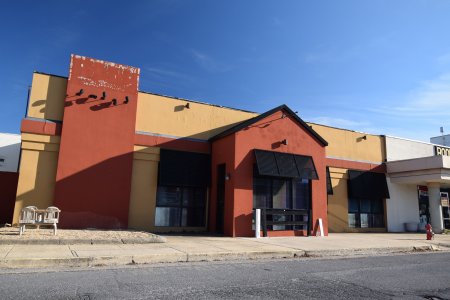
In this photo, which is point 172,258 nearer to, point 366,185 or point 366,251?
point 366,251

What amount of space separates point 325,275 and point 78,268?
538cm

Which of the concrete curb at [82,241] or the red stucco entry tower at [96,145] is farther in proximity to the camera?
the red stucco entry tower at [96,145]

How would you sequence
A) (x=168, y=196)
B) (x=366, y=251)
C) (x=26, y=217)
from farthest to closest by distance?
(x=168, y=196), (x=366, y=251), (x=26, y=217)

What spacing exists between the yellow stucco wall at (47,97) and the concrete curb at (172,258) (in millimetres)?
8935

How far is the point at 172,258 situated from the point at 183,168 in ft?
27.3

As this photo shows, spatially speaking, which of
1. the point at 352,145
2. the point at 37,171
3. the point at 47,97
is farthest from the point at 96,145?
the point at 352,145

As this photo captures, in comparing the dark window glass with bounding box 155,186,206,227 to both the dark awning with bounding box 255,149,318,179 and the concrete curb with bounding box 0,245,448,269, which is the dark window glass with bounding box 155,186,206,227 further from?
the concrete curb with bounding box 0,245,448,269

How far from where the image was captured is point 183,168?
17.5m

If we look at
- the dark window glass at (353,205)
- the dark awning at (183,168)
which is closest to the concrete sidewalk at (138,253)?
the dark awning at (183,168)

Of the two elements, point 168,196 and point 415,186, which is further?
point 415,186

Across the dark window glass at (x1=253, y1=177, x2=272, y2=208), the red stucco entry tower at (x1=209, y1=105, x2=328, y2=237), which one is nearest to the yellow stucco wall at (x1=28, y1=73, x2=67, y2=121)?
the red stucco entry tower at (x1=209, y1=105, x2=328, y2=237)

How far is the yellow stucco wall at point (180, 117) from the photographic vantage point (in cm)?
1734

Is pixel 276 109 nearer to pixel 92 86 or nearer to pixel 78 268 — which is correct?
pixel 92 86

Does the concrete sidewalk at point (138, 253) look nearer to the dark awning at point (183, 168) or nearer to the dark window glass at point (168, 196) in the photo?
the dark window glass at point (168, 196)
